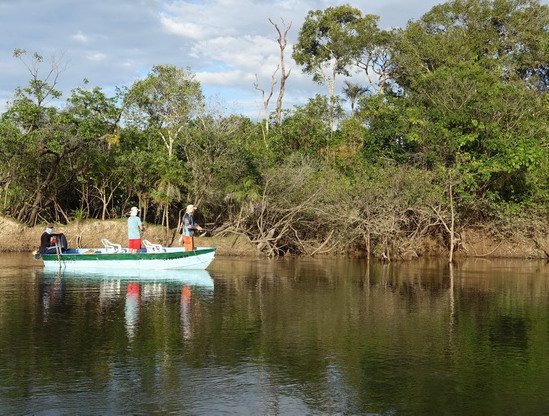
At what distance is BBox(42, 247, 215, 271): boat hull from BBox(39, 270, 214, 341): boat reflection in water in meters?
0.25

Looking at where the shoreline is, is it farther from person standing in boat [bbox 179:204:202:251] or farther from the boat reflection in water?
the boat reflection in water

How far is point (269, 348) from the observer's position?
1170 centimetres

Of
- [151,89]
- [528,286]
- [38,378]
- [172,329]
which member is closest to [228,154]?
[151,89]

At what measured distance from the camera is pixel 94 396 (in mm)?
8773

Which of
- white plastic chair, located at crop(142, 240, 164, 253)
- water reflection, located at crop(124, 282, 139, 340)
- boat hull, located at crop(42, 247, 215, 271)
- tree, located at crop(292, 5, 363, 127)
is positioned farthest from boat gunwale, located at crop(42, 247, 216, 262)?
tree, located at crop(292, 5, 363, 127)

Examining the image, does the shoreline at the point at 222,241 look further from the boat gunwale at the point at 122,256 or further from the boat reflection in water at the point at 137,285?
the boat reflection in water at the point at 137,285

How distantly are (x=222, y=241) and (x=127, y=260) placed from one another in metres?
9.57

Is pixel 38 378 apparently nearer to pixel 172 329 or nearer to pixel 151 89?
pixel 172 329

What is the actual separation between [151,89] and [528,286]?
2211 centimetres

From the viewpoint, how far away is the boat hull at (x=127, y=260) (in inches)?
939

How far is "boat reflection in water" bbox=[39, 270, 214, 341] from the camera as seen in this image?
592 inches

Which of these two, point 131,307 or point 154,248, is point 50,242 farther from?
point 131,307

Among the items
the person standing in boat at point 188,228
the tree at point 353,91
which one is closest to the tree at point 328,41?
the tree at point 353,91

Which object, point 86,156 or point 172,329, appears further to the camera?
point 86,156
